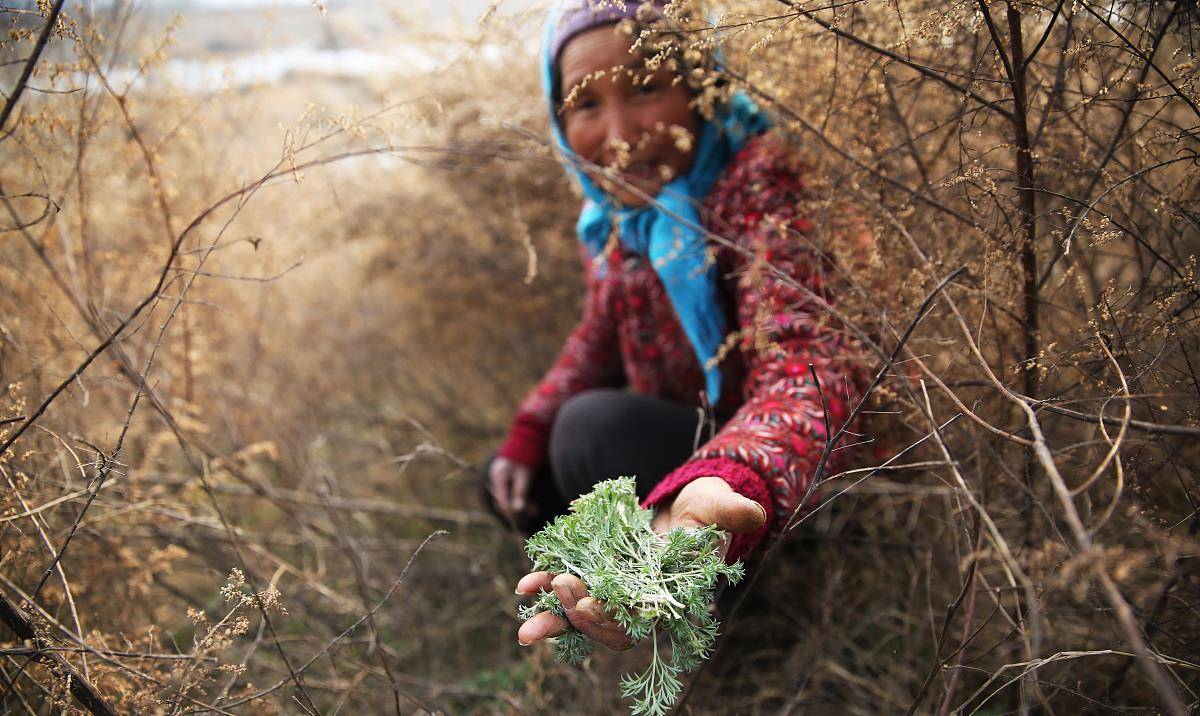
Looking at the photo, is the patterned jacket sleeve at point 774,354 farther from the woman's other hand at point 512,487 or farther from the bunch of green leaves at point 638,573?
the woman's other hand at point 512,487

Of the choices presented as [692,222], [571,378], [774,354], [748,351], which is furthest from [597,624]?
[571,378]

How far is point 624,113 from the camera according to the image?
143 cm

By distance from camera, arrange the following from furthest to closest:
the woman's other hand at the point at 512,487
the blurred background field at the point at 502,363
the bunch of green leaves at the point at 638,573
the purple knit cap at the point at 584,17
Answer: the woman's other hand at the point at 512,487
the purple knit cap at the point at 584,17
the blurred background field at the point at 502,363
the bunch of green leaves at the point at 638,573

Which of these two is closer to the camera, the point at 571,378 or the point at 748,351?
the point at 748,351

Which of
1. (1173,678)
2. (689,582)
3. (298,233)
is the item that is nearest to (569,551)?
(689,582)

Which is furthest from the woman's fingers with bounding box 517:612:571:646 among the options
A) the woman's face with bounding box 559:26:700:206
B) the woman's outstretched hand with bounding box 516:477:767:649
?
the woman's face with bounding box 559:26:700:206

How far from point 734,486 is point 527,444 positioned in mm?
1042

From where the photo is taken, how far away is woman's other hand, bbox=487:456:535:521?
1879 millimetres

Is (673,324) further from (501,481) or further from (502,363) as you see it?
(502,363)

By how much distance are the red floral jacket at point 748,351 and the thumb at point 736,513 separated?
8 centimetres

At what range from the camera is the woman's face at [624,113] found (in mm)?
1383

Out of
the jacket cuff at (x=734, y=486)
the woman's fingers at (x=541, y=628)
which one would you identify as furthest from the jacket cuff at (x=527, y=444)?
the woman's fingers at (x=541, y=628)

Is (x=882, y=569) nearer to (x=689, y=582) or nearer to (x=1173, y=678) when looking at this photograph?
(x=1173, y=678)

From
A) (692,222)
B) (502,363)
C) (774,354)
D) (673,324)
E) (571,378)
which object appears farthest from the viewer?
(502,363)
